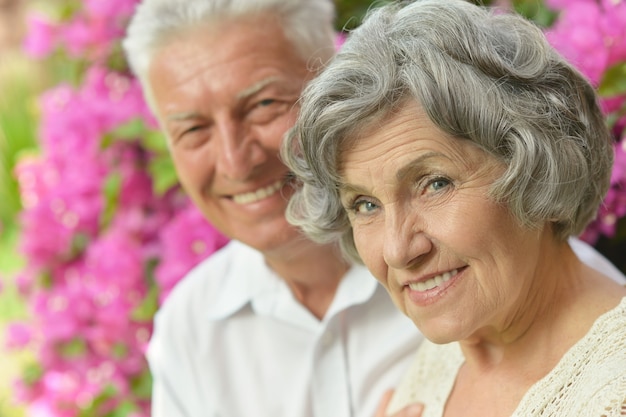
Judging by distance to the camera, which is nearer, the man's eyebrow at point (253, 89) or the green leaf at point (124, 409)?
the man's eyebrow at point (253, 89)

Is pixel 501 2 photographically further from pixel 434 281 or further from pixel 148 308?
pixel 148 308

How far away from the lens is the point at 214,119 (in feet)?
8.75

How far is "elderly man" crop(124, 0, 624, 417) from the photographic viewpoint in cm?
266

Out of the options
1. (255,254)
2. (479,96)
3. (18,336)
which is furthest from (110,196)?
(479,96)

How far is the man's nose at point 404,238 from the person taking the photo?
184 centimetres

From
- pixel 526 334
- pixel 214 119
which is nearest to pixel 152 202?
pixel 214 119

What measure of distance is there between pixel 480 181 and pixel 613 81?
1031mm

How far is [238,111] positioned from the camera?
265cm

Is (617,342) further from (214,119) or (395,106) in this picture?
(214,119)

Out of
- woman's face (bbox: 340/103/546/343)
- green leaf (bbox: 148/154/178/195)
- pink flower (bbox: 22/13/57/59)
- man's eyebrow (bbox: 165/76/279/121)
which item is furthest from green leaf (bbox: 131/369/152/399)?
woman's face (bbox: 340/103/546/343)

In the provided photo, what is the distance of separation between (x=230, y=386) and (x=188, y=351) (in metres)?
0.19

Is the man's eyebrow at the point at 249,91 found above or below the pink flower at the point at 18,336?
above

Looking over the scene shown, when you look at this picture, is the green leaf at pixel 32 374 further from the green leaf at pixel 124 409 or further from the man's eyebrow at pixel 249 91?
the man's eyebrow at pixel 249 91

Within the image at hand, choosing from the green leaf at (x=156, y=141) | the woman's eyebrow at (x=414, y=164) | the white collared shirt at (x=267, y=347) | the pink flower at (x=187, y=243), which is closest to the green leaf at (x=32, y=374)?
the pink flower at (x=187, y=243)
